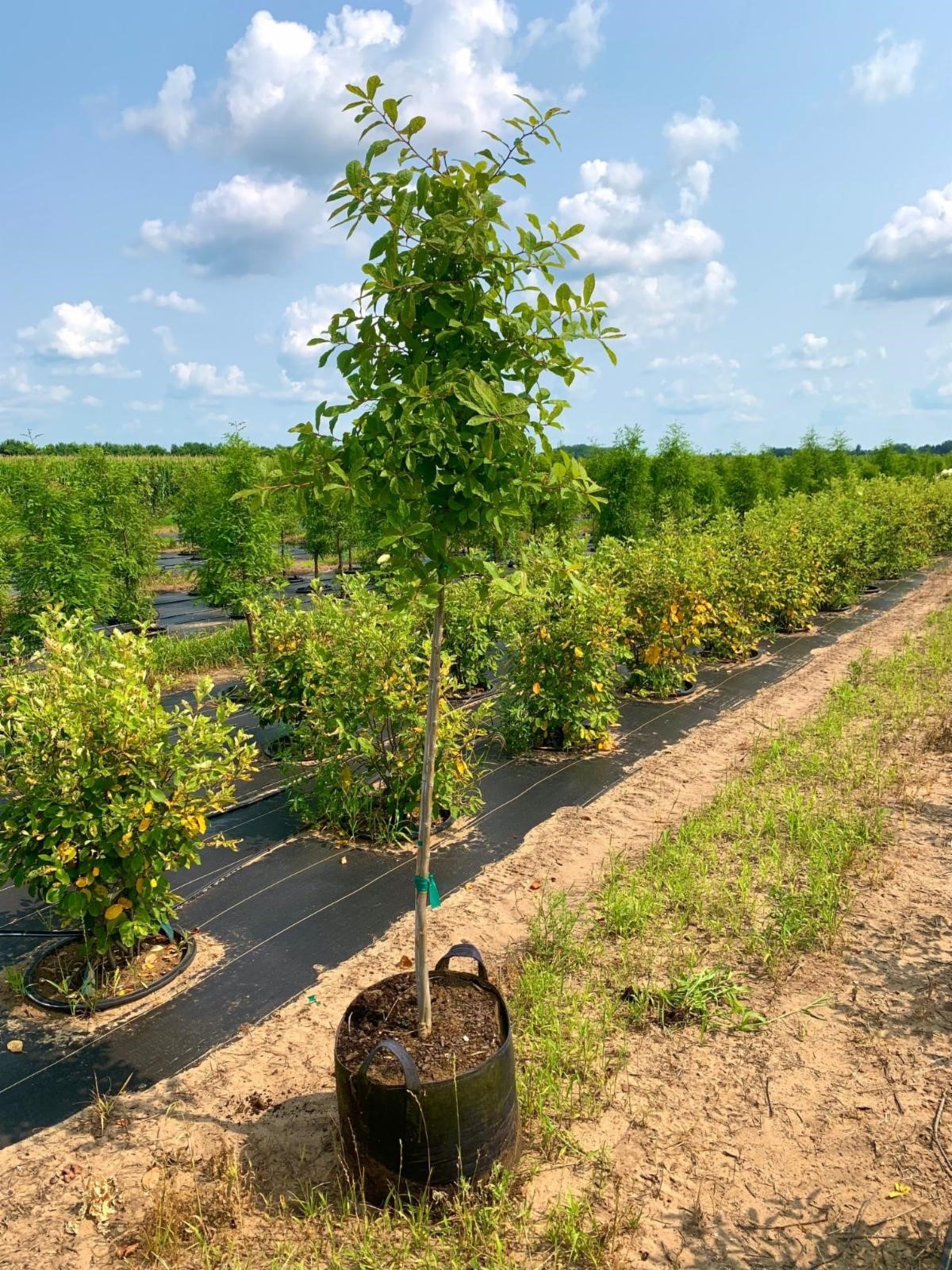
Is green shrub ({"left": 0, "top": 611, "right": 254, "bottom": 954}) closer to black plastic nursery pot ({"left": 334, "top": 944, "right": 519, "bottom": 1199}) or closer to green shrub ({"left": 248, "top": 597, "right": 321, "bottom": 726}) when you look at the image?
black plastic nursery pot ({"left": 334, "top": 944, "right": 519, "bottom": 1199})

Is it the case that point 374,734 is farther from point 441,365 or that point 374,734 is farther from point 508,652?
point 441,365

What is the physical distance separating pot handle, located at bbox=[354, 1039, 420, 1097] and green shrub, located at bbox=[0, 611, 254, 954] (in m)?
1.47

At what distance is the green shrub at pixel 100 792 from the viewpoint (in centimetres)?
333

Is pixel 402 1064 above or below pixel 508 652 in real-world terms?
below

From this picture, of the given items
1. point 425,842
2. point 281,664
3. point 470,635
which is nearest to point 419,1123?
point 425,842

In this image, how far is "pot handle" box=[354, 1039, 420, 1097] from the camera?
232 centimetres

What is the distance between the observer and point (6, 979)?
3676mm

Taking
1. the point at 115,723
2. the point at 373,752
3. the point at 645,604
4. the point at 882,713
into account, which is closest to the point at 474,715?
the point at 373,752

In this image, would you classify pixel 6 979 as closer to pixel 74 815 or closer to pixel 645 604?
pixel 74 815

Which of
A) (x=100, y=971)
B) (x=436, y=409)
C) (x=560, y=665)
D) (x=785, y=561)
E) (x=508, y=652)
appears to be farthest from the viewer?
(x=785, y=561)

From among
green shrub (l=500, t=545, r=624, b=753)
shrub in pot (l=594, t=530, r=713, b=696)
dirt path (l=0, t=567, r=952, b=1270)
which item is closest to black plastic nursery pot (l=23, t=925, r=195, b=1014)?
dirt path (l=0, t=567, r=952, b=1270)

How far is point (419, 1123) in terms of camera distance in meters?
2.38

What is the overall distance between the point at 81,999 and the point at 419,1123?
1849mm

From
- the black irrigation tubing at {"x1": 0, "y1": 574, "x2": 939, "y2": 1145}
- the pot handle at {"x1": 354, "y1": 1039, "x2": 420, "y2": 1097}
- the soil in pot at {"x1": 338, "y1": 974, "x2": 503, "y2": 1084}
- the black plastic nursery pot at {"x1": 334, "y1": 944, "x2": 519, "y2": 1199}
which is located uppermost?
the pot handle at {"x1": 354, "y1": 1039, "x2": 420, "y2": 1097}
